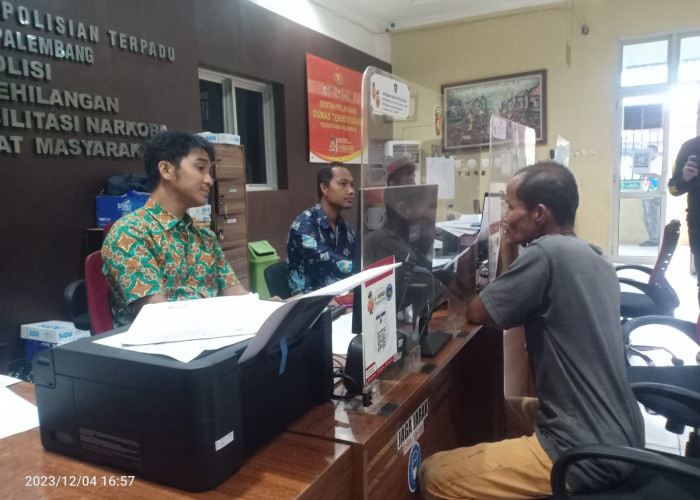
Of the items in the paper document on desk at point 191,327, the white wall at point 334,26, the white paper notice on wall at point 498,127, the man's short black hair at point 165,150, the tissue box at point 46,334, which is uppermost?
the white wall at point 334,26

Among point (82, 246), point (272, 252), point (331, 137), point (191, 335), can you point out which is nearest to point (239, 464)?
point (191, 335)

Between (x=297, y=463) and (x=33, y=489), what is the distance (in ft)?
1.30

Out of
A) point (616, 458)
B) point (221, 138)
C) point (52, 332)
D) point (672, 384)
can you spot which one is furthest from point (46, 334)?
point (672, 384)

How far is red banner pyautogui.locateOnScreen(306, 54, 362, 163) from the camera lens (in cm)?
548

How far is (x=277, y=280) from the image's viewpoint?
101 inches

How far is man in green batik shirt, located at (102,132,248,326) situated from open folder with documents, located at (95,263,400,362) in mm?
675

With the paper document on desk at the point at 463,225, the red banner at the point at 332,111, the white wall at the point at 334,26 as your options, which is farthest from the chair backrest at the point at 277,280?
the white wall at the point at 334,26

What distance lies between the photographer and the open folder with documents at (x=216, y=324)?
808mm

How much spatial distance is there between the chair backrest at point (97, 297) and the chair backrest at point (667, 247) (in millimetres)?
2597

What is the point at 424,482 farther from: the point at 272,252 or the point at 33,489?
the point at 272,252

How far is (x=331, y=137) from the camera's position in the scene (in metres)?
5.81

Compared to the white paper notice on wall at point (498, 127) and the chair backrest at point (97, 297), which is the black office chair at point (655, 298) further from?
the chair backrest at point (97, 297)

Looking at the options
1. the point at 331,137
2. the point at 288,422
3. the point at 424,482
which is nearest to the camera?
the point at 288,422
